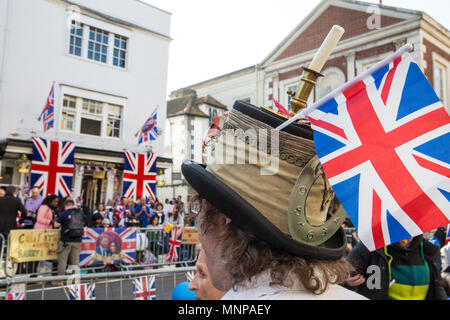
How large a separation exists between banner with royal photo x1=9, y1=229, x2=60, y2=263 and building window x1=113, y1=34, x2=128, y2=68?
33.2ft

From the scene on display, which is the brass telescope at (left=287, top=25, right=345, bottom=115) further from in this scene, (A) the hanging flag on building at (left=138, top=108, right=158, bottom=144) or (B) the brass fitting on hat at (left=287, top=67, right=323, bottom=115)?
(A) the hanging flag on building at (left=138, top=108, right=158, bottom=144)

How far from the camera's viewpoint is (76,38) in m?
13.6

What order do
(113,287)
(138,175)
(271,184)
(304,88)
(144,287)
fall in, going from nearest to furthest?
(271,184), (304,88), (144,287), (113,287), (138,175)

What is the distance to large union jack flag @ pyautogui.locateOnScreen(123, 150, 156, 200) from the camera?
43.2ft

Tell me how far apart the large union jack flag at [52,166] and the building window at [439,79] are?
48.6ft

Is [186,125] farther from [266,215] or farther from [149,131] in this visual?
[266,215]

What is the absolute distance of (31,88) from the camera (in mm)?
12320

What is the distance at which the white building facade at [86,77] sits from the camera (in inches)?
469

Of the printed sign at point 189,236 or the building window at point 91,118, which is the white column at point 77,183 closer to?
the building window at point 91,118

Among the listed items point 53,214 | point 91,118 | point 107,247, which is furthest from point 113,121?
point 107,247

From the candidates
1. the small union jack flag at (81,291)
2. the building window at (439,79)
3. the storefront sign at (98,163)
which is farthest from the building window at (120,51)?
the building window at (439,79)

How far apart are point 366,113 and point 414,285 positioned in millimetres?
2861

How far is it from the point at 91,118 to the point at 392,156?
1455 cm

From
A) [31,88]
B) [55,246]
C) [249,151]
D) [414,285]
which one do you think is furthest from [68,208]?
[31,88]
